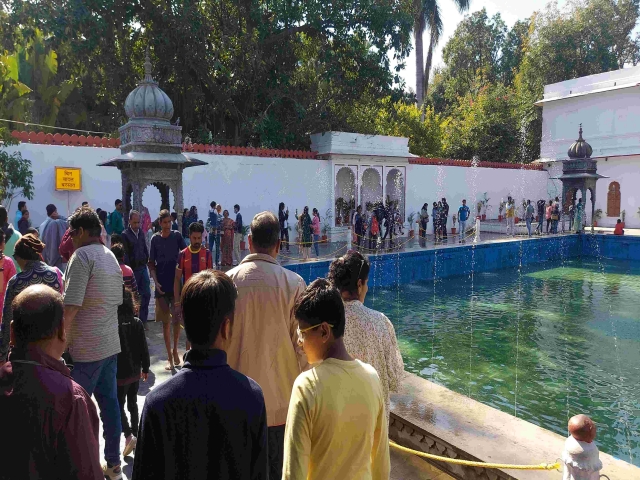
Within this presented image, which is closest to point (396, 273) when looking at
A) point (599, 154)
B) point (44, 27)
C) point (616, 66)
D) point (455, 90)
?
point (44, 27)

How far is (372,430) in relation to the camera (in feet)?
6.29

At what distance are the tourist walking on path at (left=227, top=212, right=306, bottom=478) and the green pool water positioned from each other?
4374 millimetres

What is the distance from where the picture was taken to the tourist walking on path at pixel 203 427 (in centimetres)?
159

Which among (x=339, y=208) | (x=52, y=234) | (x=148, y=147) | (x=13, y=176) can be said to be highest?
(x=148, y=147)

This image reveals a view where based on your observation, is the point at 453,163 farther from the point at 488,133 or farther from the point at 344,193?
the point at 488,133

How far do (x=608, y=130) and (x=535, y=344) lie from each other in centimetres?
2228

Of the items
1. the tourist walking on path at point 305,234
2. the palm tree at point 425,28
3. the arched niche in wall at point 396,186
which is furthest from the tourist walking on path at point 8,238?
the palm tree at point 425,28

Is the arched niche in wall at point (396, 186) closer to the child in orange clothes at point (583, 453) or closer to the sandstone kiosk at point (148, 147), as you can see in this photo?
the sandstone kiosk at point (148, 147)

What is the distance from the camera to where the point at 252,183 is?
16.6m

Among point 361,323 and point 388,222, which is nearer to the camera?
point 361,323

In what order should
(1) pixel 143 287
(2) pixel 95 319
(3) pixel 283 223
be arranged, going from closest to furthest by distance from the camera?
(2) pixel 95 319 → (1) pixel 143 287 → (3) pixel 283 223

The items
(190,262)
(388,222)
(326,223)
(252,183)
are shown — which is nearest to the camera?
(190,262)

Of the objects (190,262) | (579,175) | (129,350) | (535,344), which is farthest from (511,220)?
(129,350)

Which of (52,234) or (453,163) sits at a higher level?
(453,163)
